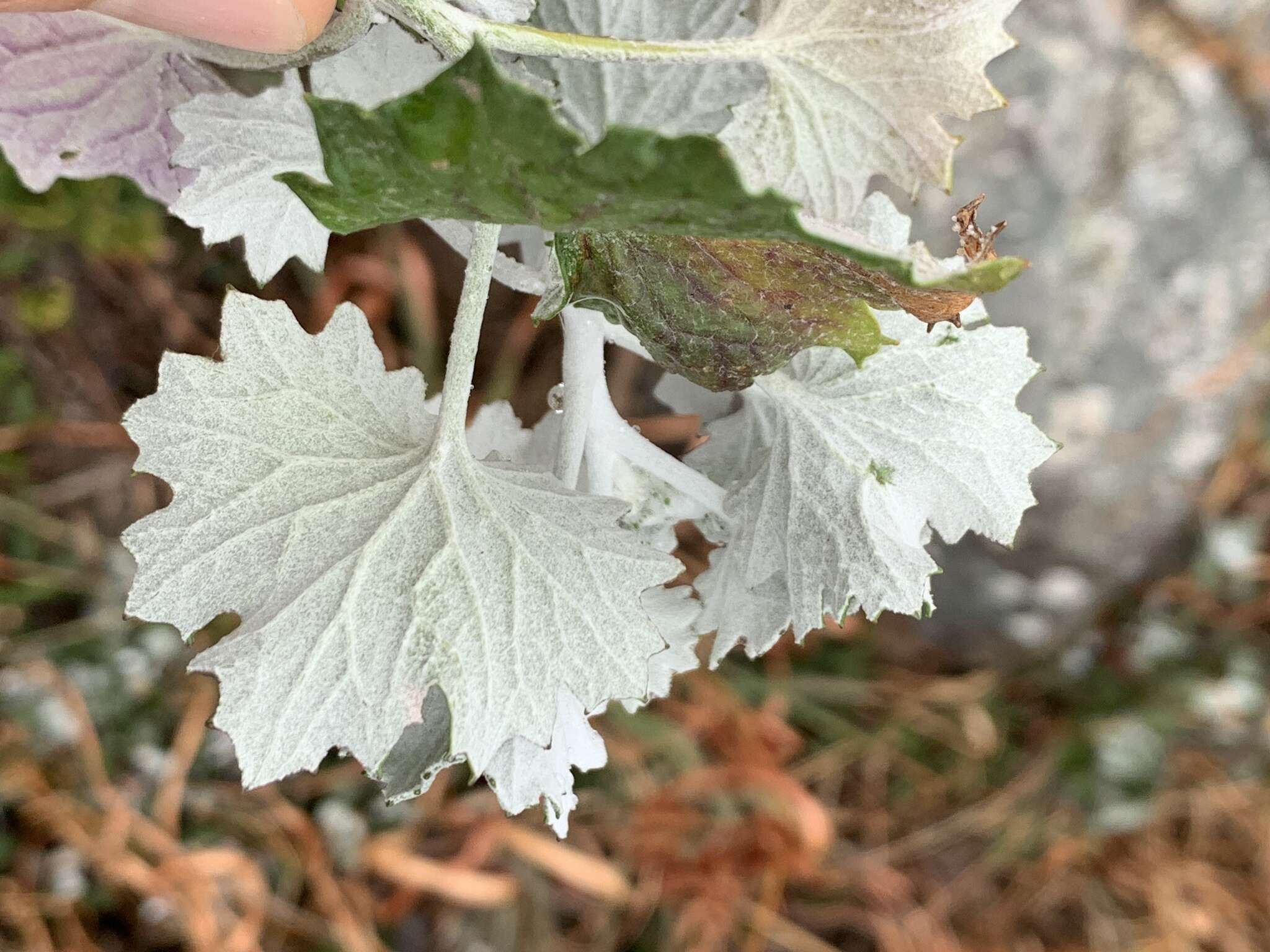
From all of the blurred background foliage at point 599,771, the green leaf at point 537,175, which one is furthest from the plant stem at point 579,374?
the blurred background foliage at point 599,771

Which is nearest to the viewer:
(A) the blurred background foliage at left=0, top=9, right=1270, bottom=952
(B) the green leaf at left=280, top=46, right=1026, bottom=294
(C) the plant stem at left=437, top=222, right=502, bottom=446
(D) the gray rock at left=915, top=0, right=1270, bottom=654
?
(B) the green leaf at left=280, top=46, right=1026, bottom=294

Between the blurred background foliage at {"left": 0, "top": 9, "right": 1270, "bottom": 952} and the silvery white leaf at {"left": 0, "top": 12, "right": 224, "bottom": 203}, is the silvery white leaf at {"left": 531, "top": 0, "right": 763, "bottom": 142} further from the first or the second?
the blurred background foliage at {"left": 0, "top": 9, "right": 1270, "bottom": 952}

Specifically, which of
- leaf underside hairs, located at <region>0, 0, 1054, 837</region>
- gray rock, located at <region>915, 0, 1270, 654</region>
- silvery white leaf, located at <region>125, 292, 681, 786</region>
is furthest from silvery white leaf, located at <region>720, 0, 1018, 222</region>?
gray rock, located at <region>915, 0, 1270, 654</region>

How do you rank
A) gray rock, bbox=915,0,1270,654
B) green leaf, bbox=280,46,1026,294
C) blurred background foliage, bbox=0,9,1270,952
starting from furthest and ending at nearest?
blurred background foliage, bbox=0,9,1270,952 < gray rock, bbox=915,0,1270,654 < green leaf, bbox=280,46,1026,294

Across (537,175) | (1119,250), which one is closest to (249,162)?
(537,175)

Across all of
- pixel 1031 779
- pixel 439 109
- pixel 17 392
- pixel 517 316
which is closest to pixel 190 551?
pixel 439 109

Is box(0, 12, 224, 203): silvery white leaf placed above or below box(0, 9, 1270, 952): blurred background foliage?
above
